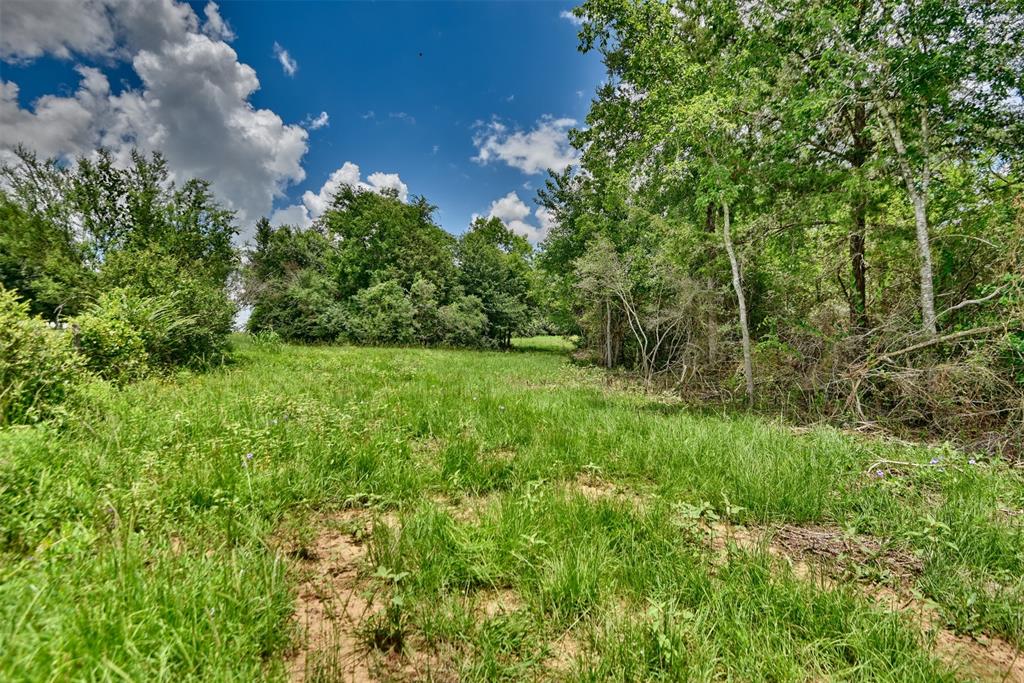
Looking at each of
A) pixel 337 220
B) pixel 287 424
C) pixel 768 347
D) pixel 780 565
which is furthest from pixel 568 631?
pixel 337 220

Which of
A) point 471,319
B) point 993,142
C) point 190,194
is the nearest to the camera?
point 993,142

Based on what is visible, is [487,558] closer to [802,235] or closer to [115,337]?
[115,337]

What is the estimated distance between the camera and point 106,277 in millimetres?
9695

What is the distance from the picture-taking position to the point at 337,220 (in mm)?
28781

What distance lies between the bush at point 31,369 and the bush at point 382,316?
1754 cm

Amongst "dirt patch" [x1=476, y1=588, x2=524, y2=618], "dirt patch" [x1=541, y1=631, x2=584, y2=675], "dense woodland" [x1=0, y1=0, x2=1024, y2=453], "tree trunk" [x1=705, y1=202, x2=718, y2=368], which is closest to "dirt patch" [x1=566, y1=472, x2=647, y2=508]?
"dirt patch" [x1=476, y1=588, x2=524, y2=618]

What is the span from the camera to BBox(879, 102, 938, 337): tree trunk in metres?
5.58

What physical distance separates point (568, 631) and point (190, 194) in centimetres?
2492

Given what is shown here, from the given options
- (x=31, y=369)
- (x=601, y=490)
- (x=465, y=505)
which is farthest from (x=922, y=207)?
(x=31, y=369)

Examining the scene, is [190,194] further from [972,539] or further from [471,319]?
[972,539]

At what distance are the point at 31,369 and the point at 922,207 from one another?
1236 cm

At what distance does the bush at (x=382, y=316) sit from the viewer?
2191 cm

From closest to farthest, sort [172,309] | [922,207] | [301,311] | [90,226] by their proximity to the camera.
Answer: [922,207]
[172,309]
[90,226]
[301,311]

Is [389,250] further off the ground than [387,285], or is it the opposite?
[389,250]
